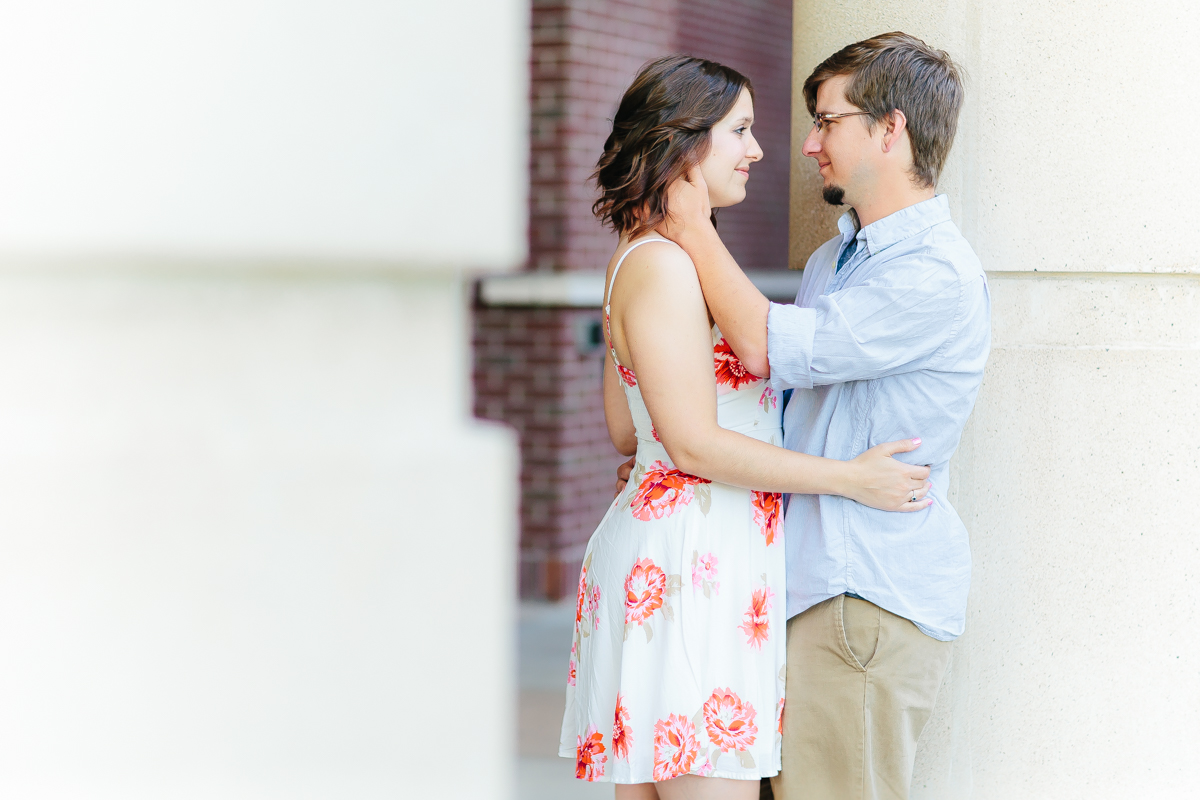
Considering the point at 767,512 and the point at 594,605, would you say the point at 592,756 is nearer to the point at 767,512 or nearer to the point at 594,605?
the point at 594,605

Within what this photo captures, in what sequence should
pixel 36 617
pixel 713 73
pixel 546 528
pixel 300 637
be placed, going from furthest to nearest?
pixel 546 528
pixel 713 73
pixel 300 637
pixel 36 617

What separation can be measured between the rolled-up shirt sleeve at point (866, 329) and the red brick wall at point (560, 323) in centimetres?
454

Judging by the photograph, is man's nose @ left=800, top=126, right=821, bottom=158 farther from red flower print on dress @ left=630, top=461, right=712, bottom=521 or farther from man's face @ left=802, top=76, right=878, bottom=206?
red flower print on dress @ left=630, top=461, right=712, bottom=521

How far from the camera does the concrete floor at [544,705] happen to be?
4359 mm

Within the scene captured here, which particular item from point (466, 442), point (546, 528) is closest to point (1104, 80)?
point (466, 442)

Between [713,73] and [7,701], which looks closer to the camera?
[7,701]

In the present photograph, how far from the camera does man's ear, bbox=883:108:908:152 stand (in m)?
2.17

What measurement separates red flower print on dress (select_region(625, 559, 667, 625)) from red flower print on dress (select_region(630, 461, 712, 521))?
10 centimetres

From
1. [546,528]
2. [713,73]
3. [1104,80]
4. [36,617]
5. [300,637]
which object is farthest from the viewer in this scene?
[546,528]

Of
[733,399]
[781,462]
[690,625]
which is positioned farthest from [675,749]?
[733,399]

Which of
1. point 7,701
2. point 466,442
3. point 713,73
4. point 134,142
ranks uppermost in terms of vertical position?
point 713,73

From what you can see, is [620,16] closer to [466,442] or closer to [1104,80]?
[1104,80]

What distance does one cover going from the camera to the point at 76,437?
66cm

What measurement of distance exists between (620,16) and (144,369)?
21.6ft
